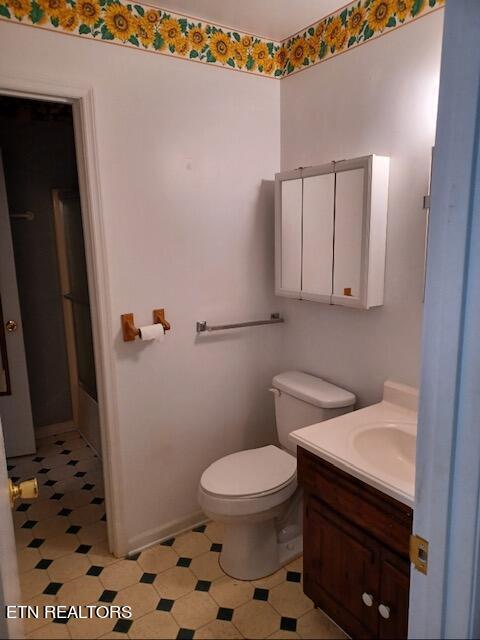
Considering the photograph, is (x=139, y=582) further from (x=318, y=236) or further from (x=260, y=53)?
(x=260, y=53)

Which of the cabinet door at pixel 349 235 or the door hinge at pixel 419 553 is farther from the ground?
the cabinet door at pixel 349 235

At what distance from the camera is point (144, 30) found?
5.24 ft

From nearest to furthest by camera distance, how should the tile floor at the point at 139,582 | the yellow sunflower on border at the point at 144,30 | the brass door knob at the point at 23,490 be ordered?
the brass door knob at the point at 23,490
the tile floor at the point at 139,582
the yellow sunflower on border at the point at 144,30

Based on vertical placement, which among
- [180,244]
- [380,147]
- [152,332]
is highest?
[380,147]

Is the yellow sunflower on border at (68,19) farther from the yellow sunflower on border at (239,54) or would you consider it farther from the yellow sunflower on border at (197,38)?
the yellow sunflower on border at (239,54)

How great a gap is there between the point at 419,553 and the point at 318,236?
1.28 meters

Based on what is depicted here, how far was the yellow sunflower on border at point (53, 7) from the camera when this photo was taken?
4.61ft

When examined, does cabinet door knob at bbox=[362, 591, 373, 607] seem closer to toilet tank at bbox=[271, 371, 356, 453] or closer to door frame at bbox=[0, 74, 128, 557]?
toilet tank at bbox=[271, 371, 356, 453]

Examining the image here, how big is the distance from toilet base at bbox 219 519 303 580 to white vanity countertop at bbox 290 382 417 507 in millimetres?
461

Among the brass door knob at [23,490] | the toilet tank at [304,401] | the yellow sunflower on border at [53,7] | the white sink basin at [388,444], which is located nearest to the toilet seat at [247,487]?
the toilet tank at [304,401]

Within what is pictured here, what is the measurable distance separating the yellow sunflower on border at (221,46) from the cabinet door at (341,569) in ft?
5.43

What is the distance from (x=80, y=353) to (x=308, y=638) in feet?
6.95

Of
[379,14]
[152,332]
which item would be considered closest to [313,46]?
[379,14]

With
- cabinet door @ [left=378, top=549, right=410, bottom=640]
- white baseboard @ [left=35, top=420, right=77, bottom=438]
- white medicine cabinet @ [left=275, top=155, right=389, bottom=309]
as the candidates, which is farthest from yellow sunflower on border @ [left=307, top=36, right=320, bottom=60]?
white baseboard @ [left=35, top=420, right=77, bottom=438]
